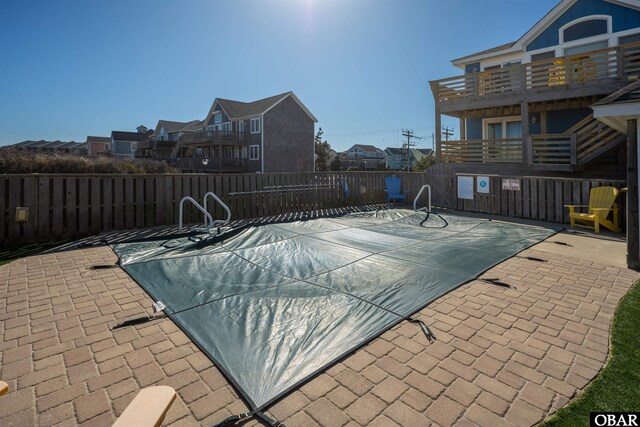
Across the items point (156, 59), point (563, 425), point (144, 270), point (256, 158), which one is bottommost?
point (563, 425)

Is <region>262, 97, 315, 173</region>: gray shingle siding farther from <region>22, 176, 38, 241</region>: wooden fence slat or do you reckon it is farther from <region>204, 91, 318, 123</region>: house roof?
<region>22, 176, 38, 241</region>: wooden fence slat

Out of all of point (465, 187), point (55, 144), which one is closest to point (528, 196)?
point (465, 187)

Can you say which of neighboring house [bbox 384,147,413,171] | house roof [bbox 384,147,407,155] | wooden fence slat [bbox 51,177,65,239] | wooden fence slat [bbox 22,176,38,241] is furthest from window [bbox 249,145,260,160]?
house roof [bbox 384,147,407,155]

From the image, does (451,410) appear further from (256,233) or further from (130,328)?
(256,233)

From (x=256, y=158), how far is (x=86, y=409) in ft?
109

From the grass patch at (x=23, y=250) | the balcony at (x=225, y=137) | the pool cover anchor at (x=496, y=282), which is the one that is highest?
the balcony at (x=225, y=137)

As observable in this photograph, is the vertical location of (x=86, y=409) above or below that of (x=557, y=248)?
below

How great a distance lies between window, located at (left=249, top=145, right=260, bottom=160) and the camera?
34.2 meters

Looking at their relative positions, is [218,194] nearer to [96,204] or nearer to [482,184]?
[96,204]

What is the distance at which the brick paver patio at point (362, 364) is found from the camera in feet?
7.11

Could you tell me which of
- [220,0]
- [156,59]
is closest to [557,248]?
[220,0]

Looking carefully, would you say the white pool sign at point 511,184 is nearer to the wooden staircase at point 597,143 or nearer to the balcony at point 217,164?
the wooden staircase at point 597,143

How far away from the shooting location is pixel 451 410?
218 cm

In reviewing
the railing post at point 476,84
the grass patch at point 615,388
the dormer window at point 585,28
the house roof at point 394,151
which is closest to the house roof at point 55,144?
the house roof at point 394,151
